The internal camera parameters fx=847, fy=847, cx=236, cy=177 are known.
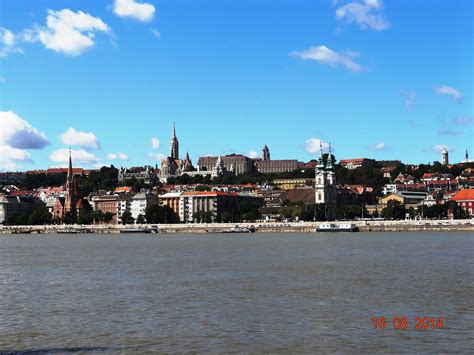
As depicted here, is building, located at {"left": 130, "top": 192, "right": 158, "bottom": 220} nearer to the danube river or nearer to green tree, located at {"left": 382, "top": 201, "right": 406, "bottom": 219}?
green tree, located at {"left": 382, "top": 201, "right": 406, "bottom": 219}

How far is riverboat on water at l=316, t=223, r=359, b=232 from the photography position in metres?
81.8

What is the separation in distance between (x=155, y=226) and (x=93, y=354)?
8749 cm

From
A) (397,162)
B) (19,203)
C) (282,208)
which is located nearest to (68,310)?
(282,208)

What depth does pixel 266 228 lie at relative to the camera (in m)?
90.4

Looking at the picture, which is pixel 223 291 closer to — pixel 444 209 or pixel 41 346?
pixel 41 346

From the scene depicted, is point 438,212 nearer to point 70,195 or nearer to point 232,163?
point 70,195

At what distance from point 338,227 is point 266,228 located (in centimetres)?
1047

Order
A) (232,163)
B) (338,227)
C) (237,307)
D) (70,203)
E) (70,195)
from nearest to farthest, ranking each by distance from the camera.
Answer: (237,307)
(338,227)
(70,203)
(70,195)
(232,163)

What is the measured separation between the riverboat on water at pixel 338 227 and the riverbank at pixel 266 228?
1925 millimetres

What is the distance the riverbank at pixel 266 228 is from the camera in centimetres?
8006

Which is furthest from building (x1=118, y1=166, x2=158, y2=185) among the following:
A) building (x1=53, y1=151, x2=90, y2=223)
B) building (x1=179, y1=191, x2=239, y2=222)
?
building (x1=179, y1=191, x2=239, y2=222)

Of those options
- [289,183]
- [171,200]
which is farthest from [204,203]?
[289,183]

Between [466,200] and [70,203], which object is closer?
[466,200]

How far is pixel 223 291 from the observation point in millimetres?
21031
